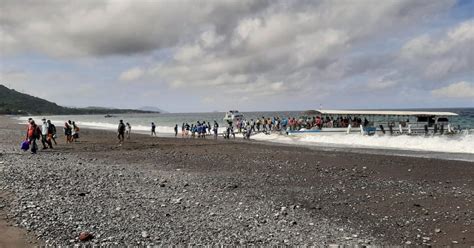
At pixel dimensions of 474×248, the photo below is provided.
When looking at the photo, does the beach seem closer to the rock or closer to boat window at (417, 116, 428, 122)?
the rock

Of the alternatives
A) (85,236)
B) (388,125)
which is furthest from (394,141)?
(85,236)

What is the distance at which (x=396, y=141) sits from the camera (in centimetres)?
3862

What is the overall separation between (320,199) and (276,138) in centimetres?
3416

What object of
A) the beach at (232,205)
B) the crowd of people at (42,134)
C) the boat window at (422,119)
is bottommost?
the beach at (232,205)

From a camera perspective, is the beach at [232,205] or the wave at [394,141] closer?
the beach at [232,205]

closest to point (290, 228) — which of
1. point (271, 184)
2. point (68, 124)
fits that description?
point (271, 184)

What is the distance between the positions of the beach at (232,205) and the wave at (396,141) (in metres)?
16.7

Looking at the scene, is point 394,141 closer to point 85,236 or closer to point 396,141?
point 396,141

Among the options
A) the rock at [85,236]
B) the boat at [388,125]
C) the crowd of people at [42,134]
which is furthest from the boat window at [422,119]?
the rock at [85,236]

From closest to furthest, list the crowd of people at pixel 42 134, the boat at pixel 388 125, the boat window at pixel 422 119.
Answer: the crowd of people at pixel 42 134, the boat at pixel 388 125, the boat window at pixel 422 119

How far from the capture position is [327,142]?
41719mm

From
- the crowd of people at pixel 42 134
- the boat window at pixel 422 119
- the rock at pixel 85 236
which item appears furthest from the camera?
the boat window at pixel 422 119

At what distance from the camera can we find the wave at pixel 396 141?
33.8 metres

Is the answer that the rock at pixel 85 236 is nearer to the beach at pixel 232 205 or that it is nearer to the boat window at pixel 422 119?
the beach at pixel 232 205
